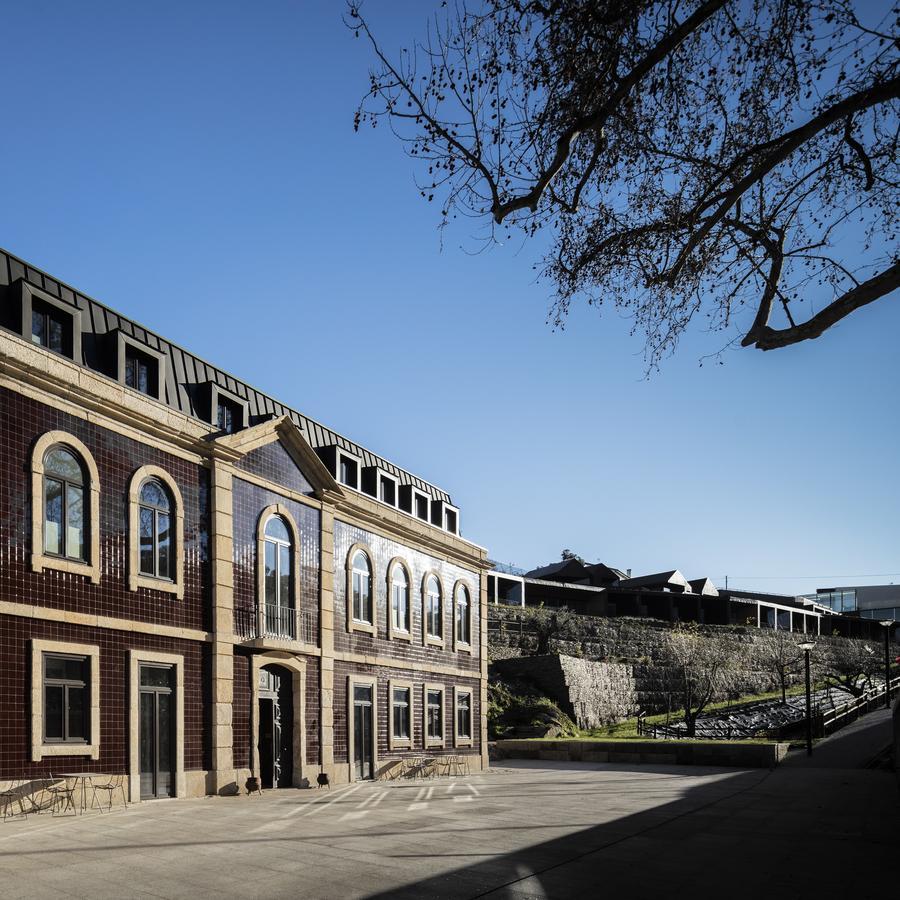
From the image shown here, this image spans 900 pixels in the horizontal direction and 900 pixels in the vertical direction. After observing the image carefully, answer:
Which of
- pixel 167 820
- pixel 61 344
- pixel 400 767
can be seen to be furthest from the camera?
pixel 400 767

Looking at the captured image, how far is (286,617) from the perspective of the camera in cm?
2327

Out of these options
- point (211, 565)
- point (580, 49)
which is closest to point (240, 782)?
point (211, 565)

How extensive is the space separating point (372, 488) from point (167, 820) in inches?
584

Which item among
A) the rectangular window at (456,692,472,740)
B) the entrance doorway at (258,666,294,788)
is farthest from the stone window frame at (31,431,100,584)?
the rectangular window at (456,692,472,740)

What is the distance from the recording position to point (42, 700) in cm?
1611

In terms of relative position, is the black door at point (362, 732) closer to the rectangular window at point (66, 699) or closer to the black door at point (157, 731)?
the black door at point (157, 731)

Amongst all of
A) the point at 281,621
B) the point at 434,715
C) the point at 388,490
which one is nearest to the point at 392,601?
the point at 388,490

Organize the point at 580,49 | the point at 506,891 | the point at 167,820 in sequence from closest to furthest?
the point at 580,49 → the point at 506,891 → the point at 167,820

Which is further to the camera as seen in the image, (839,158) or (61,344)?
(61,344)

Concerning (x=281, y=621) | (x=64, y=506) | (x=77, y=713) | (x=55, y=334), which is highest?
(x=55, y=334)

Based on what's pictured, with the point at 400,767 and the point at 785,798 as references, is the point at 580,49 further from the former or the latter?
the point at 400,767

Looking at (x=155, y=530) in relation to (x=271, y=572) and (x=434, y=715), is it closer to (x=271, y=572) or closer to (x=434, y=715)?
(x=271, y=572)

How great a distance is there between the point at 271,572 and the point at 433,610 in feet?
31.2

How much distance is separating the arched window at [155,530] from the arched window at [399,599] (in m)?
9.87
